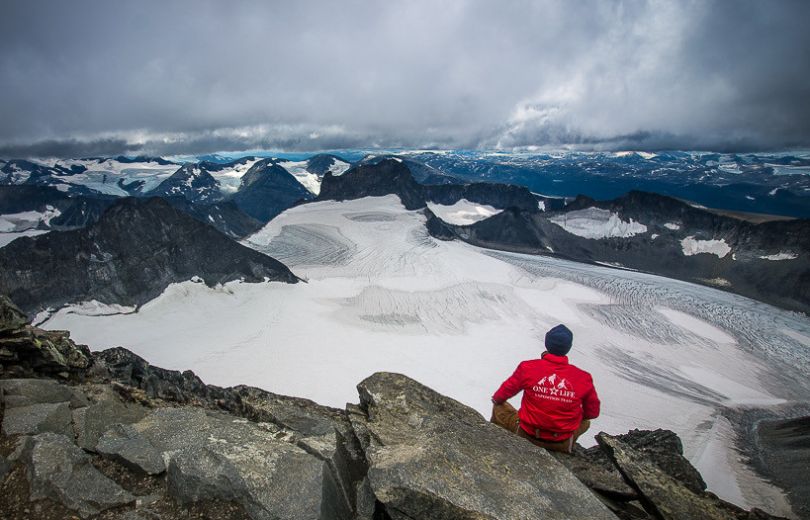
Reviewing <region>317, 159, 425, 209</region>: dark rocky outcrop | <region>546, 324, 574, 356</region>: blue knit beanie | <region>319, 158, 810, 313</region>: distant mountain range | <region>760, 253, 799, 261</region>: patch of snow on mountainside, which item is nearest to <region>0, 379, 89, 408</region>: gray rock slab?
<region>546, 324, 574, 356</region>: blue knit beanie

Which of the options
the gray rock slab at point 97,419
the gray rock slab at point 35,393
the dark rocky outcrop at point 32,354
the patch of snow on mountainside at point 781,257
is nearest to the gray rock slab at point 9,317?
the dark rocky outcrop at point 32,354

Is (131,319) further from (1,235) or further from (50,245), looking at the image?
(1,235)

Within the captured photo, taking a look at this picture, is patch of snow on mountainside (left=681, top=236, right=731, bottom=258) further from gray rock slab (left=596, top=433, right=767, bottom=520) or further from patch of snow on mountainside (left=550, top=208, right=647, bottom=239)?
gray rock slab (left=596, top=433, right=767, bottom=520)

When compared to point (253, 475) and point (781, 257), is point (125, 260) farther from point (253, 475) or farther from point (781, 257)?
point (781, 257)

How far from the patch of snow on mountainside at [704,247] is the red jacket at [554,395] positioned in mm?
119036

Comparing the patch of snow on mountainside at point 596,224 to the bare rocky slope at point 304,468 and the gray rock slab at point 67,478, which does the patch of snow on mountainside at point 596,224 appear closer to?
the bare rocky slope at point 304,468

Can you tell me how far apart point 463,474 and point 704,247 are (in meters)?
124

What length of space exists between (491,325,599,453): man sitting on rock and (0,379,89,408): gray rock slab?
8.67 metres

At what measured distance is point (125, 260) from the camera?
5062 centimetres

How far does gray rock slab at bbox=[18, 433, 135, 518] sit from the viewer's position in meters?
5.57

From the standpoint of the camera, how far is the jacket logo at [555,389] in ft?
22.5

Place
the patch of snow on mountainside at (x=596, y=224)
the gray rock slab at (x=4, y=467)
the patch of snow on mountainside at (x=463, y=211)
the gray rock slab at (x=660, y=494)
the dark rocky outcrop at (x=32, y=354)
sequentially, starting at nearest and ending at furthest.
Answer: the gray rock slab at (x=4, y=467) < the gray rock slab at (x=660, y=494) < the dark rocky outcrop at (x=32, y=354) < the patch of snow on mountainside at (x=596, y=224) < the patch of snow on mountainside at (x=463, y=211)

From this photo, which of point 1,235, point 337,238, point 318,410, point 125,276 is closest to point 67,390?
point 318,410

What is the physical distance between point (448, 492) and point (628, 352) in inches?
1740
